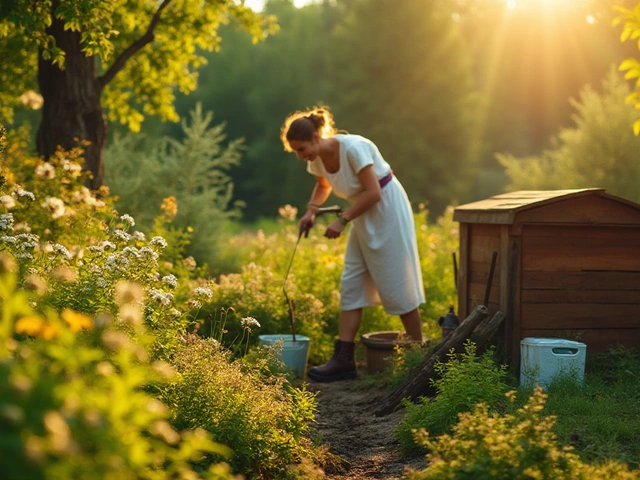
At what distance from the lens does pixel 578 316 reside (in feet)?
18.0

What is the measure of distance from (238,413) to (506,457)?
51.5 inches

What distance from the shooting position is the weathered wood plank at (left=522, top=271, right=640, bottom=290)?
17.7ft

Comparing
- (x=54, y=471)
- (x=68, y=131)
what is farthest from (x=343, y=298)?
(x=54, y=471)

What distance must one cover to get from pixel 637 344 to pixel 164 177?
8.28 m

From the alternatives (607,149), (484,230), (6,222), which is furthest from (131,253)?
(607,149)

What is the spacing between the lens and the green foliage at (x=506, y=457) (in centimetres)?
282

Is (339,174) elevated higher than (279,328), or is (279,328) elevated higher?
(339,174)

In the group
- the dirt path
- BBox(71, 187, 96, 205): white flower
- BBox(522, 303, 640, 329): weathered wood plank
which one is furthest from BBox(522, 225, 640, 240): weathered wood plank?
BBox(71, 187, 96, 205): white flower

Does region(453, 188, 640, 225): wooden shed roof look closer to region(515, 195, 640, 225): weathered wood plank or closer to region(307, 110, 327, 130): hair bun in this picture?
region(515, 195, 640, 225): weathered wood plank

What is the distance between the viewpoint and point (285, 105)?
40.1 m

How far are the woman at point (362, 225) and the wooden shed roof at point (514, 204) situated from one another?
1.91 ft

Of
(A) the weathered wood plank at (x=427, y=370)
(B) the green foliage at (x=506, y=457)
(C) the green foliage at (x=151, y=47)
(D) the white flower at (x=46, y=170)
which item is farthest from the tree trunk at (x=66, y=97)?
(B) the green foliage at (x=506, y=457)

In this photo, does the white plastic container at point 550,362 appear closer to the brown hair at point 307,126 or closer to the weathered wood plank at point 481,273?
the weathered wood plank at point 481,273

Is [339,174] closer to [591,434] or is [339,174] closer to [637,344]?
[637,344]
